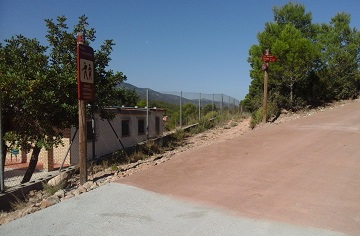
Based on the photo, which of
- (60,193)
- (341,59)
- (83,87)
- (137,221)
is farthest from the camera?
(341,59)

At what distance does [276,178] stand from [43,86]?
6.55 m

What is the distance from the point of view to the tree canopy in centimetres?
1625

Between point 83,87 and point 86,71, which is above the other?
point 86,71

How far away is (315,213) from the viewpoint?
4746 millimetres

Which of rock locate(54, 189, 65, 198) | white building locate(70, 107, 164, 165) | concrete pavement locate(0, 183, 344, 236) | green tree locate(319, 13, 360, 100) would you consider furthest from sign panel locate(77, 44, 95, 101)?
green tree locate(319, 13, 360, 100)

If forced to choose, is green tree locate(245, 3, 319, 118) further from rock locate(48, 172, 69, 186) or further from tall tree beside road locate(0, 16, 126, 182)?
rock locate(48, 172, 69, 186)

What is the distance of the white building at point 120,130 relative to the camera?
61.8 ft

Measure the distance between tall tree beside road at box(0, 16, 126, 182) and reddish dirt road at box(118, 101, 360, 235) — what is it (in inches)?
154

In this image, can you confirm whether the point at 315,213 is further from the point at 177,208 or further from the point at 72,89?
the point at 72,89

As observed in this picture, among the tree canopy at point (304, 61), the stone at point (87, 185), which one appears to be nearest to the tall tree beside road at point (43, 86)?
the stone at point (87, 185)

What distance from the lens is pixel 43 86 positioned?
9.24m

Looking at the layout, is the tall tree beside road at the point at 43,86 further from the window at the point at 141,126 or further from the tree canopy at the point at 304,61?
the window at the point at 141,126

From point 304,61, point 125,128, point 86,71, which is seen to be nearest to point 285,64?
point 304,61

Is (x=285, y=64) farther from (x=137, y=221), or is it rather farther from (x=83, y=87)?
(x=137, y=221)
